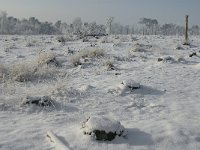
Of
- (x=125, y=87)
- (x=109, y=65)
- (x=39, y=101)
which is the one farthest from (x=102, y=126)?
(x=109, y=65)

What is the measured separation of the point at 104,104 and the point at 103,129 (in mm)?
2022

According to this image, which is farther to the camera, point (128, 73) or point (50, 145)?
point (128, 73)

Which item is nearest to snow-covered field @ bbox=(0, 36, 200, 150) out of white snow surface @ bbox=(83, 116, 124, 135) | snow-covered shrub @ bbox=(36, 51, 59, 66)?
snow-covered shrub @ bbox=(36, 51, 59, 66)

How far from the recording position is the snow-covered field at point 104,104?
4.64m

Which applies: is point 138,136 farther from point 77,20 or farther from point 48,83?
point 77,20

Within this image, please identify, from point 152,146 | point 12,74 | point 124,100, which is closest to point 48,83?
point 12,74

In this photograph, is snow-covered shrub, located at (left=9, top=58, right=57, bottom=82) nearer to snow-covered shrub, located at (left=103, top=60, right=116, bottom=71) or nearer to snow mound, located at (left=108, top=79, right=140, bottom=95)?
snow-covered shrub, located at (left=103, top=60, right=116, bottom=71)

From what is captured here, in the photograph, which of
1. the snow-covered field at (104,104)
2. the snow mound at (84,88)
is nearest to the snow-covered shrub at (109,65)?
the snow-covered field at (104,104)

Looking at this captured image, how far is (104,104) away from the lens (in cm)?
658

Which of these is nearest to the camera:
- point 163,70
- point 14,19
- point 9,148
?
point 9,148

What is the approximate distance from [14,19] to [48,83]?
317 feet

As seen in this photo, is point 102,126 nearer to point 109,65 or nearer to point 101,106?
point 101,106

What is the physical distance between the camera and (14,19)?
330ft

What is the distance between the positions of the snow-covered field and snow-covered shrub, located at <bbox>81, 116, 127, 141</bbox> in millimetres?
68
